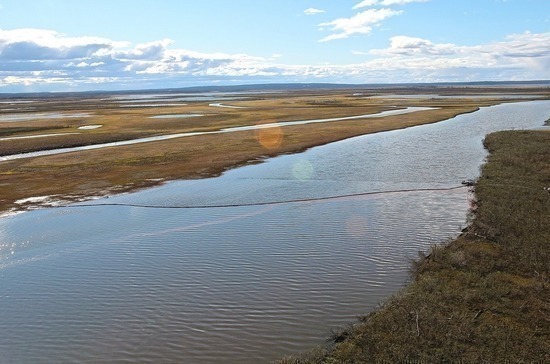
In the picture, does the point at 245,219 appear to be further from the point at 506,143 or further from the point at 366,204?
the point at 506,143

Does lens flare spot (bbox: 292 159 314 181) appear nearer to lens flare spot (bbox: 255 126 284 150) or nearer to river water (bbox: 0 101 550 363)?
river water (bbox: 0 101 550 363)

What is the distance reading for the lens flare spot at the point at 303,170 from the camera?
3662cm

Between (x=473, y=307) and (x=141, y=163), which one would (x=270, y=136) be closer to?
(x=141, y=163)

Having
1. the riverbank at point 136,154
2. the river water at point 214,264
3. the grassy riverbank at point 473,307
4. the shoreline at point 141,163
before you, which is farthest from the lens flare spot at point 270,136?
the grassy riverbank at point 473,307

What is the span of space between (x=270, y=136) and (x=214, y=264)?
4288 cm

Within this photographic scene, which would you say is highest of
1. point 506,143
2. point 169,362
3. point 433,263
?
point 506,143

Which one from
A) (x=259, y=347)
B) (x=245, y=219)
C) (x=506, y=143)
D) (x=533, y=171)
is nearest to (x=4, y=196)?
(x=245, y=219)

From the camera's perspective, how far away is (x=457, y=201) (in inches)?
1065

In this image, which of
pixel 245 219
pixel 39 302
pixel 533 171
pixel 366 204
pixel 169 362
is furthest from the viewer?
pixel 533 171

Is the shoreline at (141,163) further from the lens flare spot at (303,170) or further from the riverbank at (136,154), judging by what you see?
the lens flare spot at (303,170)

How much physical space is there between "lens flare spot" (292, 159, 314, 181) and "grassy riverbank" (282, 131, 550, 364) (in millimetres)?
15884

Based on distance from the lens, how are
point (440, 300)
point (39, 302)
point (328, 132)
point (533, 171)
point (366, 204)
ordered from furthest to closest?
point (328, 132) < point (533, 171) < point (366, 204) < point (39, 302) < point (440, 300)

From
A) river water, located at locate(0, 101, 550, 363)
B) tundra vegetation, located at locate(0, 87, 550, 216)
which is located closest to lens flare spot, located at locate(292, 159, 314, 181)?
river water, located at locate(0, 101, 550, 363)

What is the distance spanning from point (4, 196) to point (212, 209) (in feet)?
54.8
